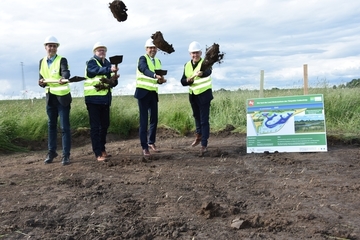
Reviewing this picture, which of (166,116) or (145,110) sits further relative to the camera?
(166,116)

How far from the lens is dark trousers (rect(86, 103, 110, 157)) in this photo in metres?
7.44

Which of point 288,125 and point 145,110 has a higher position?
point 145,110

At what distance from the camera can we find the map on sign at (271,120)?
8.35 meters

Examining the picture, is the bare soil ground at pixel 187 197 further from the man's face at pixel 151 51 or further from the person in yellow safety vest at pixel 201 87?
the man's face at pixel 151 51

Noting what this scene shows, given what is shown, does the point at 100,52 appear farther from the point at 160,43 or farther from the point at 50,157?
the point at 50,157

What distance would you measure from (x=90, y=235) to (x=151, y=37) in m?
4.47

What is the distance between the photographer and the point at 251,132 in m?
8.50

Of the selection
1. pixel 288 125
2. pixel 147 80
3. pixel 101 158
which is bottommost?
pixel 101 158

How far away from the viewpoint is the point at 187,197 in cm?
520

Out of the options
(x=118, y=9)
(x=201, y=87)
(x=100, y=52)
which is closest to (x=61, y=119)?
(x=100, y=52)

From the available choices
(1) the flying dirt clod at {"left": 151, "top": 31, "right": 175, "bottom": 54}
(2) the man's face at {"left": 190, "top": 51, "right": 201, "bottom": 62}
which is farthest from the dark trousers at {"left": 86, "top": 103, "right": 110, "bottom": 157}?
(2) the man's face at {"left": 190, "top": 51, "right": 201, "bottom": 62}

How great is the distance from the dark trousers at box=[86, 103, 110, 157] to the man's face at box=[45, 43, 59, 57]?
103 centimetres

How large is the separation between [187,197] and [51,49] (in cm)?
370

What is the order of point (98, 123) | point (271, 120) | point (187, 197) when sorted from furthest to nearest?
point (271, 120), point (98, 123), point (187, 197)
